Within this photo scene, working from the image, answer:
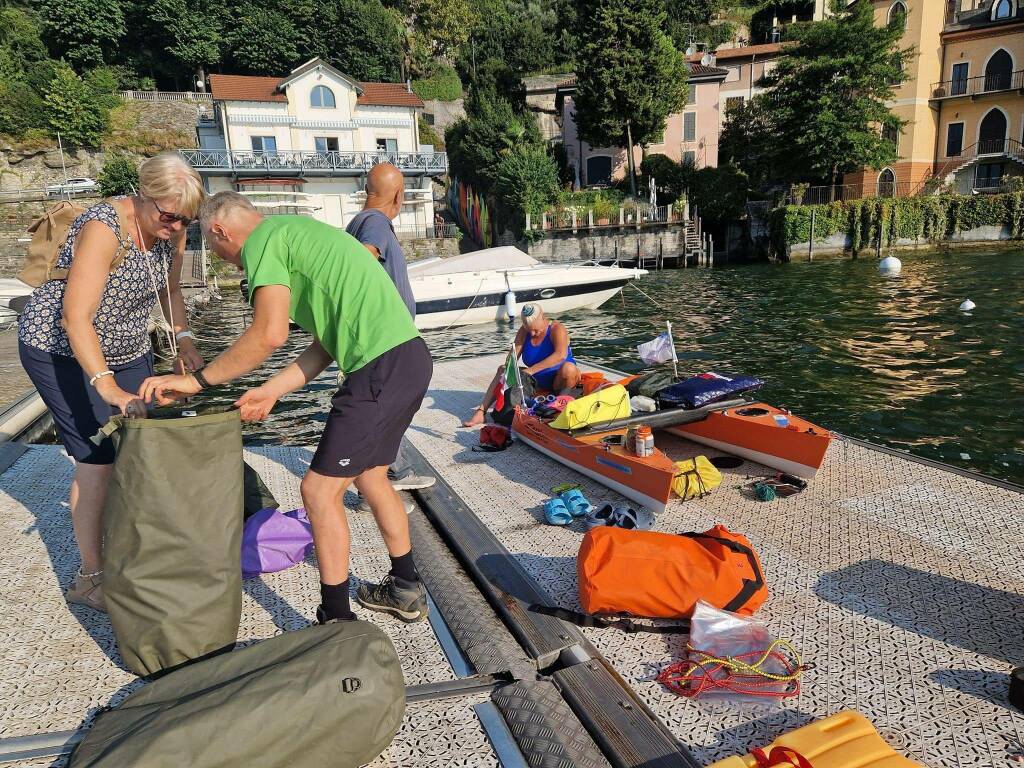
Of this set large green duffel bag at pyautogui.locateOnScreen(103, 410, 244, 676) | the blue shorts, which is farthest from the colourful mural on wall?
large green duffel bag at pyautogui.locateOnScreen(103, 410, 244, 676)

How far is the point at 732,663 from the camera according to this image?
2.69 m

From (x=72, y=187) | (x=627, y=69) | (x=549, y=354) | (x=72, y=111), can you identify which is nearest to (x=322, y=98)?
(x=72, y=187)

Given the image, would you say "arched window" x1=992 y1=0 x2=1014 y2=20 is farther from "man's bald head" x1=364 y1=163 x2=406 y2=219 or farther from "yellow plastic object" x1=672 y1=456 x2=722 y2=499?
"man's bald head" x1=364 y1=163 x2=406 y2=219

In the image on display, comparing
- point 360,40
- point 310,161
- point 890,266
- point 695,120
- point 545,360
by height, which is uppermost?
point 360,40

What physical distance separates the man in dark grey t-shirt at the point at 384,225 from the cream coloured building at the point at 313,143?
33816mm

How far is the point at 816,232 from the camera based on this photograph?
3544 cm

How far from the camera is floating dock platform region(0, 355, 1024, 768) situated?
2373mm

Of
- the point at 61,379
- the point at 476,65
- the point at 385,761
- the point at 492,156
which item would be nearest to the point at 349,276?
the point at 61,379

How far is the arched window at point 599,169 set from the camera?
45.9m

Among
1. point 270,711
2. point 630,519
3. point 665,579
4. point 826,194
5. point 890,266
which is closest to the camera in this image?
point 270,711

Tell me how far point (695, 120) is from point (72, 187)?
40.4 metres

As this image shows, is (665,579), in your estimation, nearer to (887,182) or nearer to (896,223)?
(896,223)

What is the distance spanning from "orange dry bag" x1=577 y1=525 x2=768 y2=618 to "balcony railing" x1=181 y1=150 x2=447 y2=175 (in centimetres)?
3557

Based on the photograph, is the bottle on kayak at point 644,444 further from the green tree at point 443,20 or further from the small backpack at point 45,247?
the green tree at point 443,20
